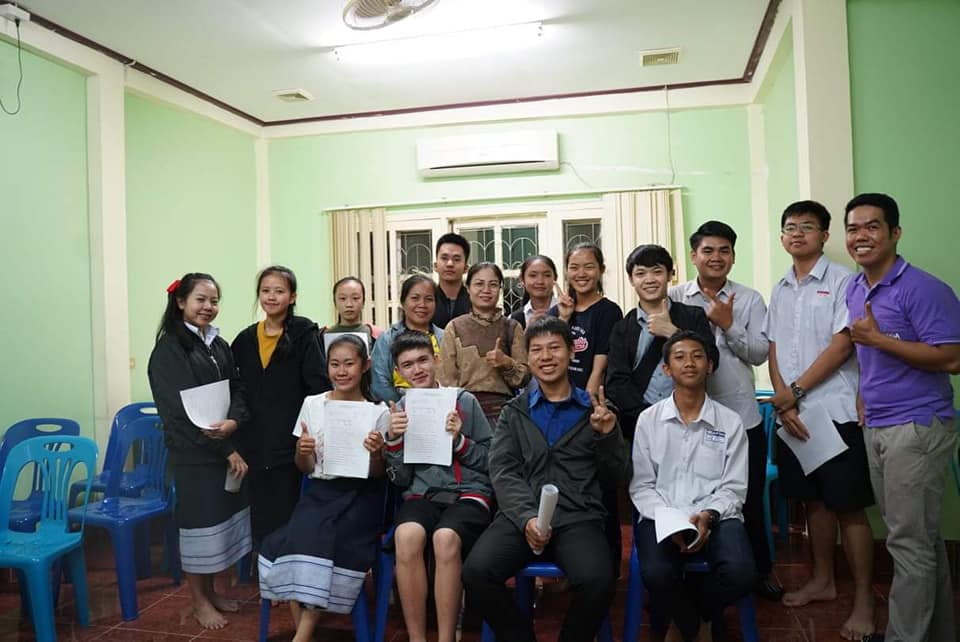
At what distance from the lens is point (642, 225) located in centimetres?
538

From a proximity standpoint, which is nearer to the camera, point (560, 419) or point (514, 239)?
point (560, 419)

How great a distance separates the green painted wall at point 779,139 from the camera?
4.18 m

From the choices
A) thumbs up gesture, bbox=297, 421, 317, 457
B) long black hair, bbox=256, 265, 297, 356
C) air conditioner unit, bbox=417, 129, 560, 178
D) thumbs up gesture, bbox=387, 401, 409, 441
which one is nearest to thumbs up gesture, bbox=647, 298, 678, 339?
thumbs up gesture, bbox=387, 401, 409, 441

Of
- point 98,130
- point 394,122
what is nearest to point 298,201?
point 394,122

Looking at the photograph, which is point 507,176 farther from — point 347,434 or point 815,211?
point 347,434

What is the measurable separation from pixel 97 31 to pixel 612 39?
324cm

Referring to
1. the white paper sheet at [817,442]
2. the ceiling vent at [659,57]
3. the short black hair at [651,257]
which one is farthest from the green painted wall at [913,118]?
the ceiling vent at [659,57]

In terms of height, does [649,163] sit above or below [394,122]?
below

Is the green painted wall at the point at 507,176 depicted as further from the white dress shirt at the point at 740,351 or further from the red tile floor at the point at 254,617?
the red tile floor at the point at 254,617

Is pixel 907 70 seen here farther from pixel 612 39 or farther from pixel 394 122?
pixel 394 122

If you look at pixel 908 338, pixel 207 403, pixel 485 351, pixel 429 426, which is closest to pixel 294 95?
pixel 207 403

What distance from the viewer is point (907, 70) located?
129 inches

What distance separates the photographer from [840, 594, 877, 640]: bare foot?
8.43 ft

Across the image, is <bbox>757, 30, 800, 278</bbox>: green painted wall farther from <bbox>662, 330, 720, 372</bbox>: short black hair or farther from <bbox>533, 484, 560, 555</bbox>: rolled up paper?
<bbox>533, 484, 560, 555</bbox>: rolled up paper
